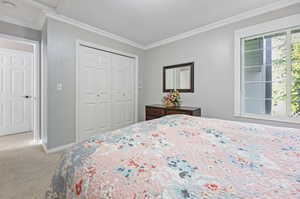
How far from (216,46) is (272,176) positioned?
2684 millimetres

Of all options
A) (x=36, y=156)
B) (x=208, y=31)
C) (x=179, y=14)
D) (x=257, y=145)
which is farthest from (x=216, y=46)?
(x=36, y=156)

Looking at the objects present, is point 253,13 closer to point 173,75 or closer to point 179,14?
point 179,14

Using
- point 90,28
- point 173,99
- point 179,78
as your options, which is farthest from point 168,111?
point 90,28

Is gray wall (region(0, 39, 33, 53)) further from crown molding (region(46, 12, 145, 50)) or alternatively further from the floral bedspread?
the floral bedspread

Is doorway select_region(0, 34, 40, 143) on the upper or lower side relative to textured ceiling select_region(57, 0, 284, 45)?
lower

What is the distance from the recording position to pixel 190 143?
943 millimetres

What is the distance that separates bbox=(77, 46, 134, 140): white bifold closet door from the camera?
2898mm

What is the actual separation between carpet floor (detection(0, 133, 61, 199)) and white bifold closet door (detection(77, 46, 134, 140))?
775mm

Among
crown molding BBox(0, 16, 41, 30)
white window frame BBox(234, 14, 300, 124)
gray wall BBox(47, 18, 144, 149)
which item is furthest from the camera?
crown molding BBox(0, 16, 41, 30)

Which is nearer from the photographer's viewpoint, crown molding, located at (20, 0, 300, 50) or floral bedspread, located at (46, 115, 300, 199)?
floral bedspread, located at (46, 115, 300, 199)

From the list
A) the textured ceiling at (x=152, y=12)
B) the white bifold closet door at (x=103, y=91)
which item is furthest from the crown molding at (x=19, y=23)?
the white bifold closet door at (x=103, y=91)

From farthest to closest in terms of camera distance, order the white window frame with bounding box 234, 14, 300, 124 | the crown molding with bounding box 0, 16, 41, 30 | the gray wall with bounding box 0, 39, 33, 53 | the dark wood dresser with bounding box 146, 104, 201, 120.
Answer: the gray wall with bounding box 0, 39, 33, 53, the dark wood dresser with bounding box 146, 104, 201, 120, the crown molding with bounding box 0, 16, 41, 30, the white window frame with bounding box 234, 14, 300, 124

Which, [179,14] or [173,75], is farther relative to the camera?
[173,75]

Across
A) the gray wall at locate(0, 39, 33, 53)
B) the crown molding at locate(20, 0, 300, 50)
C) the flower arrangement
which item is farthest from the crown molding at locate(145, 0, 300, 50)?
the gray wall at locate(0, 39, 33, 53)
